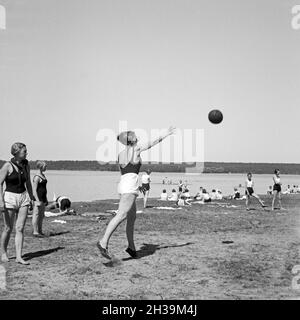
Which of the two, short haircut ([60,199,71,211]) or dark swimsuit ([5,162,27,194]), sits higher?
dark swimsuit ([5,162,27,194])

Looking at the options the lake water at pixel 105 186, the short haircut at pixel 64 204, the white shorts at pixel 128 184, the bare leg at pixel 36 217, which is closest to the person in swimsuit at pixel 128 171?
the white shorts at pixel 128 184

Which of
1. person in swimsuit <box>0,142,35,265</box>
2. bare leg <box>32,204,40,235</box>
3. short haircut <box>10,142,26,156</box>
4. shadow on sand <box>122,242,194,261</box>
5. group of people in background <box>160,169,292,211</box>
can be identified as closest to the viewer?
person in swimsuit <box>0,142,35,265</box>

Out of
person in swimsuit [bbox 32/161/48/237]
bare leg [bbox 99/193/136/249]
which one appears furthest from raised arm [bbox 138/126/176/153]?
person in swimsuit [bbox 32/161/48/237]

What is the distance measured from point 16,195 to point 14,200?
98 millimetres

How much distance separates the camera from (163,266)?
754cm

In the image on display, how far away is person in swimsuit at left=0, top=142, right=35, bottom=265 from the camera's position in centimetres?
759

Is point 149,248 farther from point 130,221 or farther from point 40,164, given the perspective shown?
point 40,164

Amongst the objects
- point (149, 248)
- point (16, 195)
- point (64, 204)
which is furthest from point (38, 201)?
point (64, 204)

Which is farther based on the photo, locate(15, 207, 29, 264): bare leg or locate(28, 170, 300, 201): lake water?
locate(28, 170, 300, 201): lake water

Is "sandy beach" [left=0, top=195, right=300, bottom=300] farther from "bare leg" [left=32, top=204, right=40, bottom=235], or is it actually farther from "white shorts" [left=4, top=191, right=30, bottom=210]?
"white shorts" [left=4, top=191, right=30, bottom=210]

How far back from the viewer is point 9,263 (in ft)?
25.4

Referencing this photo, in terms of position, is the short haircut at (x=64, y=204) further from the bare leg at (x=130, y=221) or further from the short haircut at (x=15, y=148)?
the short haircut at (x=15, y=148)
